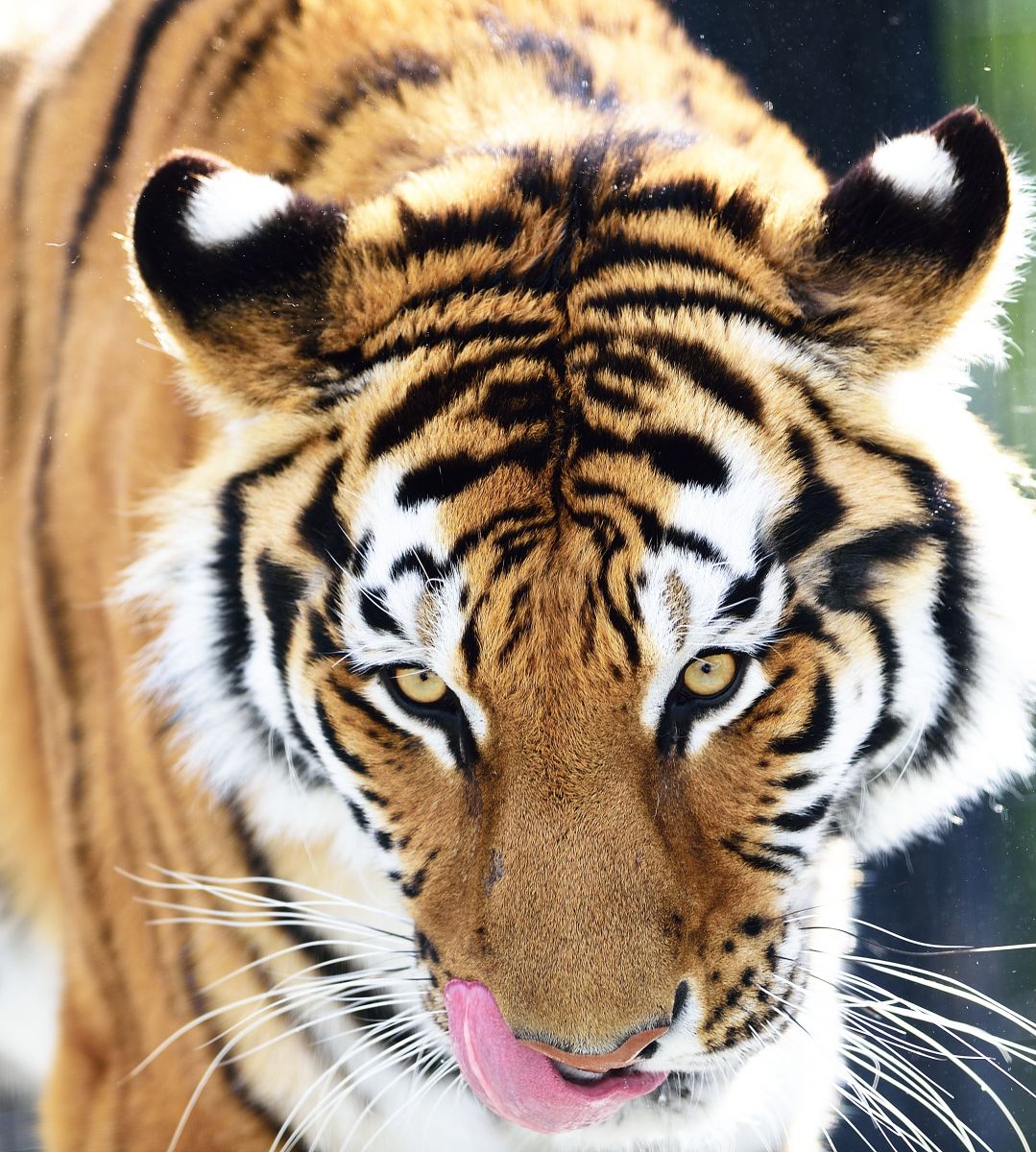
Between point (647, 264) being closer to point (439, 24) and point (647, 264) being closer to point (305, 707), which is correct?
point (439, 24)

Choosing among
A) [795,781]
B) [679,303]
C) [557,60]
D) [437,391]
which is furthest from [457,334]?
[795,781]

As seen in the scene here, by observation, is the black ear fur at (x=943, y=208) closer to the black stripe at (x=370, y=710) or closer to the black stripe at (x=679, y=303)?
the black stripe at (x=679, y=303)

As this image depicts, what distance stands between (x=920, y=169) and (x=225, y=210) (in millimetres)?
417

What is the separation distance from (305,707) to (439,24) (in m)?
0.51

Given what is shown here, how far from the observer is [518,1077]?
836 millimetres

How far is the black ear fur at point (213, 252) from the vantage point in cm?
85

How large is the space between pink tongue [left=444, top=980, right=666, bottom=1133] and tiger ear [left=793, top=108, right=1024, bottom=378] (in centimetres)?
47

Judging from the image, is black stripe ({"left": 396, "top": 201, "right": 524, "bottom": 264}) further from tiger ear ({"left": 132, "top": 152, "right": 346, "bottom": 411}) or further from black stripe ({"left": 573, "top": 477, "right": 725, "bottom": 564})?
black stripe ({"left": 573, "top": 477, "right": 725, "bottom": 564})

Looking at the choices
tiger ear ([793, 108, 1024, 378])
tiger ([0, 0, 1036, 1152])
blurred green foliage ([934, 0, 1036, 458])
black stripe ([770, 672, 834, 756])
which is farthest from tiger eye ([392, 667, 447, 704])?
blurred green foliage ([934, 0, 1036, 458])

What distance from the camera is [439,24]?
40.2 inches

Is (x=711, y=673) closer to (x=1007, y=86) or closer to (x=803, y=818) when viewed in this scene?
(x=803, y=818)

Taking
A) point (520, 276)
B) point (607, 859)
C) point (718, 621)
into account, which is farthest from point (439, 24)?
point (607, 859)

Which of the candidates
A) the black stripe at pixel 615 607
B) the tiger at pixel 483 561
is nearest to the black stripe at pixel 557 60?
the tiger at pixel 483 561

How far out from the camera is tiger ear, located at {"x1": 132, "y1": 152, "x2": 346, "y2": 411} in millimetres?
852
